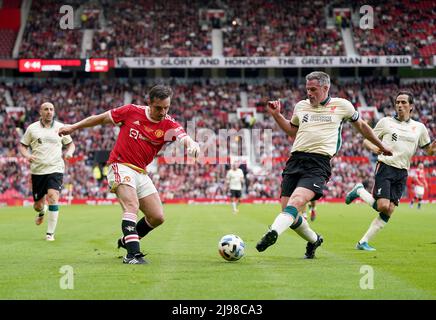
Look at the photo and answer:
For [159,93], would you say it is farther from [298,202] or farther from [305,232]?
[305,232]

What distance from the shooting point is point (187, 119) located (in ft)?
188

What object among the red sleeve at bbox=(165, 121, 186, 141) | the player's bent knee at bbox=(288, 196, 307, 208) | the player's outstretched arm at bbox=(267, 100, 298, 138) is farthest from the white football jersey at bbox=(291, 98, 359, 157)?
the red sleeve at bbox=(165, 121, 186, 141)

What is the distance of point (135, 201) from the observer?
10.8 meters

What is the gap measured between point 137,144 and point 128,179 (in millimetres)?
596

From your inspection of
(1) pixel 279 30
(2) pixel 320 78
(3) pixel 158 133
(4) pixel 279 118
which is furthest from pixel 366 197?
(1) pixel 279 30

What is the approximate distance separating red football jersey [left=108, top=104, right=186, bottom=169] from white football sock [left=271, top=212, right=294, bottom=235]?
2020mm

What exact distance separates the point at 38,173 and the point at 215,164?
3588 cm

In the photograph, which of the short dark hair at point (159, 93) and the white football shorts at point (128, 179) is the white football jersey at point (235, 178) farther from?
the short dark hair at point (159, 93)

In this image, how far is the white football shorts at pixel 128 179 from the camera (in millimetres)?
10820

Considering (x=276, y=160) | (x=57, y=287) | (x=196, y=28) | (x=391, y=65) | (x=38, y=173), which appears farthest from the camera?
(x=196, y=28)

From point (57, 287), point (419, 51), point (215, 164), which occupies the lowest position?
point (215, 164)
